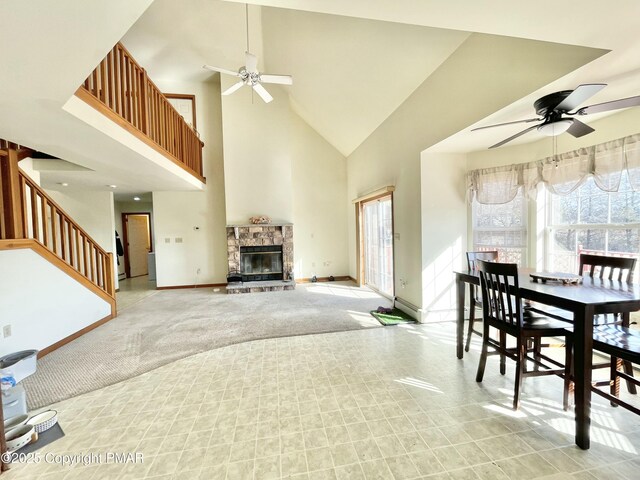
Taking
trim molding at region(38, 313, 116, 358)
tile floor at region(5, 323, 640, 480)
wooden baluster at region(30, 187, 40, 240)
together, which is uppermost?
wooden baluster at region(30, 187, 40, 240)

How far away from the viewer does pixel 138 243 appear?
810cm

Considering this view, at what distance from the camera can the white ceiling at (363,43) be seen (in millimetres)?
1447

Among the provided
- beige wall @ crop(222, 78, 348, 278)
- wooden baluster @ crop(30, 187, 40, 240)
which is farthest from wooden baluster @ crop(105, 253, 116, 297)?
beige wall @ crop(222, 78, 348, 278)

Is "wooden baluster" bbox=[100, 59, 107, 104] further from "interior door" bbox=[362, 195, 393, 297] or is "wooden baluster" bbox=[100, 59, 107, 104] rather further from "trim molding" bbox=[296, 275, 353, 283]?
"trim molding" bbox=[296, 275, 353, 283]

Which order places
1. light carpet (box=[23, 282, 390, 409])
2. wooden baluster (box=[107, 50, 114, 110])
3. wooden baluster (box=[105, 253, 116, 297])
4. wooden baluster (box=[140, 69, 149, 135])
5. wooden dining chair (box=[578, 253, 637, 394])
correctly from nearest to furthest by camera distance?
wooden dining chair (box=[578, 253, 637, 394]) < light carpet (box=[23, 282, 390, 409]) < wooden baluster (box=[107, 50, 114, 110]) < wooden baluster (box=[140, 69, 149, 135]) < wooden baluster (box=[105, 253, 116, 297])

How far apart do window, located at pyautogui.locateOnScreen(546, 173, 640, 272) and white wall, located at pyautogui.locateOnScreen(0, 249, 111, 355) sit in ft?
19.9

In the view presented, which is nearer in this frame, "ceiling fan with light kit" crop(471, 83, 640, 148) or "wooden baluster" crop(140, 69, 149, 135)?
"ceiling fan with light kit" crop(471, 83, 640, 148)

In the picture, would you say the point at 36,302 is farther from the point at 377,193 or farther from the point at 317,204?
the point at 317,204

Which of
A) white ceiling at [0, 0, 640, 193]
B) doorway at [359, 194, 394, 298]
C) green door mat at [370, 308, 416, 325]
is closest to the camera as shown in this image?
white ceiling at [0, 0, 640, 193]

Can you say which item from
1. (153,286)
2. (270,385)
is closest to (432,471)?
(270,385)

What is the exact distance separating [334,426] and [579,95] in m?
2.70

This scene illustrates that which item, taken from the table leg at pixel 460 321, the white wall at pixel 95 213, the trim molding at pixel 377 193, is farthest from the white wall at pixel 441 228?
the white wall at pixel 95 213

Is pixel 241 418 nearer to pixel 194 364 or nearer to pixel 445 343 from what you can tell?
pixel 194 364

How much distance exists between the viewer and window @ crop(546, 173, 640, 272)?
2.55 meters
